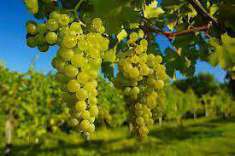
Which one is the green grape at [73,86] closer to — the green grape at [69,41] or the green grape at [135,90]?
the green grape at [69,41]

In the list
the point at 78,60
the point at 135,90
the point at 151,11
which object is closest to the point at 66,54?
the point at 78,60

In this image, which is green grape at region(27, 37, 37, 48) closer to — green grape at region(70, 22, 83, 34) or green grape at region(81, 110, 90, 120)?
green grape at region(70, 22, 83, 34)

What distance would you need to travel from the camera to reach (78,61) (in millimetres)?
1708

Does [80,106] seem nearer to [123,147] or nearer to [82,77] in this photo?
[82,77]

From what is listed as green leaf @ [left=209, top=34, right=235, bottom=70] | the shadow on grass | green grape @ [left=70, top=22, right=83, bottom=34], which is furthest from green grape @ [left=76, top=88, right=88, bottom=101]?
the shadow on grass

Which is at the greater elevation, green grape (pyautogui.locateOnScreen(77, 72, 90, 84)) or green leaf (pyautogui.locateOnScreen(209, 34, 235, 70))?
green leaf (pyautogui.locateOnScreen(209, 34, 235, 70))

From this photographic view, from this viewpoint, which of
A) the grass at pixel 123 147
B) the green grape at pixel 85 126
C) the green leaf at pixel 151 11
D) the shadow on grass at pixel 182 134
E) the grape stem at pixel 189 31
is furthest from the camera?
the shadow on grass at pixel 182 134

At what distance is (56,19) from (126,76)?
0.49m

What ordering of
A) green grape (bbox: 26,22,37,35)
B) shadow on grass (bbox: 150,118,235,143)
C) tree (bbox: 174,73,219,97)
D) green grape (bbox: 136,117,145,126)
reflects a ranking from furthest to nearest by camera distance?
tree (bbox: 174,73,219,97) → shadow on grass (bbox: 150,118,235,143) → green grape (bbox: 136,117,145,126) → green grape (bbox: 26,22,37,35)

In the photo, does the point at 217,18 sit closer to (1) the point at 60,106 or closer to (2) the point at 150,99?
(2) the point at 150,99

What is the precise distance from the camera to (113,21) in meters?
1.77

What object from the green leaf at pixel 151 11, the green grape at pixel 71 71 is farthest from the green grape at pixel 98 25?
the green leaf at pixel 151 11

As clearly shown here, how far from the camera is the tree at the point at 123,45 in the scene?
5.64 feet

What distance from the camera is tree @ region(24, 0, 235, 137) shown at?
1.72 metres
